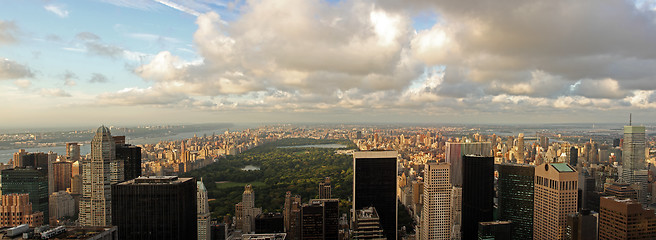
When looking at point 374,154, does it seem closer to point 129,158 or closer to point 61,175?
point 129,158

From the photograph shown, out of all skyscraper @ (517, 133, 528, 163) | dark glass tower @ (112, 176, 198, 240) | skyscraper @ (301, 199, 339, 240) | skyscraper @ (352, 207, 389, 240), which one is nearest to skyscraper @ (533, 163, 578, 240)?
skyscraper @ (352, 207, 389, 240)

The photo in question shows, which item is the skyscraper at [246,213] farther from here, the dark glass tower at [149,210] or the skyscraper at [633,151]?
the skyscraper at [633,151]

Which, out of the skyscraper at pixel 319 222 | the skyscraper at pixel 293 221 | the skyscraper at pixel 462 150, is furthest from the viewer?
the skyscraper at pixel 462 150

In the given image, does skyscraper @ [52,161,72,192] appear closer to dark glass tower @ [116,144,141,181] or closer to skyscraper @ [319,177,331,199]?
dark glass tower @ [116,144,141,181]

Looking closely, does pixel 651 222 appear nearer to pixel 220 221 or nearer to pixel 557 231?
pixel 557 231

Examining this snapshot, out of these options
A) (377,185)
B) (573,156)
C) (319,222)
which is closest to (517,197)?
(377,185)

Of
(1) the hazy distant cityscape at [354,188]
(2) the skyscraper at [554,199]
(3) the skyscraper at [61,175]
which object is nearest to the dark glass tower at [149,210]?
(1) the hazy distant cityscape at [354,188]
